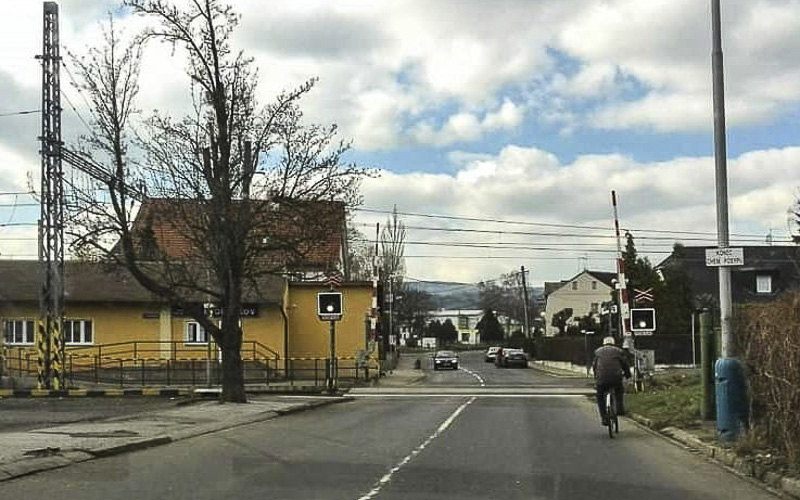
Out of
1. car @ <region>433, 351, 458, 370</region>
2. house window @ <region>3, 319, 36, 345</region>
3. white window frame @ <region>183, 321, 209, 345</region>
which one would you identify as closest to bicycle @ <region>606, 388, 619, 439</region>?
white window frame @ <region>183, 321, 209, 345</region>

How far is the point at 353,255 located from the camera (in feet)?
262

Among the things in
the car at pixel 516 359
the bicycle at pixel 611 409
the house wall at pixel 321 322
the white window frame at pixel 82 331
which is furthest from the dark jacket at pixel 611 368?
the car at pixel 516 359

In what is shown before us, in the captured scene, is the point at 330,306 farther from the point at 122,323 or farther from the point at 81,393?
the point at 122,323

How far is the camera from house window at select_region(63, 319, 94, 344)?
43.5 meters

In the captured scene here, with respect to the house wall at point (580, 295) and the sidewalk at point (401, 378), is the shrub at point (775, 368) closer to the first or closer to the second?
the sidewalk at point (401, 378)

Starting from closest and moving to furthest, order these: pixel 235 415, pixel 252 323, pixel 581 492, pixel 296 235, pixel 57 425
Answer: pixel 581 492
pixel 57 425
pixel 235 415
pixel 296 235
pixel 252 323

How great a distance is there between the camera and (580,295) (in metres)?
120

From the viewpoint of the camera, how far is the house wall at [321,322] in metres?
46.2

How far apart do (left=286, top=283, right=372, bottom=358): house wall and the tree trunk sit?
2036 cm

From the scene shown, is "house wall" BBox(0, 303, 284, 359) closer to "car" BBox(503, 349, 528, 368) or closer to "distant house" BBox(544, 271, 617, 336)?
"car" BBox(503, 349, 528, 368)

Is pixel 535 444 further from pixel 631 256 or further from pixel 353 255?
pixel 353 255

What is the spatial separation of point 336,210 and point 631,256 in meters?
41.0

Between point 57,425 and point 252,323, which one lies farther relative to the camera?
point 252,323

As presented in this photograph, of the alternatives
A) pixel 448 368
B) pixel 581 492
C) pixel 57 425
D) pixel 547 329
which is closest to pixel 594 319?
pixel 448 368
